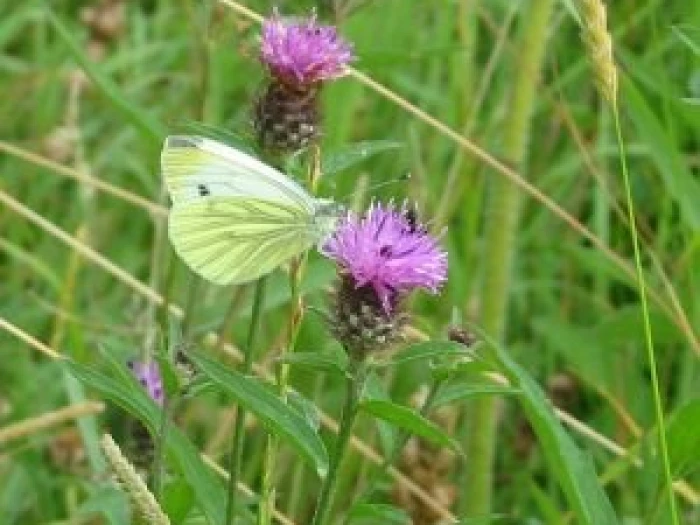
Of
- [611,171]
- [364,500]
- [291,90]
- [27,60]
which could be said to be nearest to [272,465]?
[364,500]

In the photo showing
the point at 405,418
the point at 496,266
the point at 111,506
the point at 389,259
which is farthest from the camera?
the point at 496,266

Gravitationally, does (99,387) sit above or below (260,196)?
below

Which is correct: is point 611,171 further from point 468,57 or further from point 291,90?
point 291,90

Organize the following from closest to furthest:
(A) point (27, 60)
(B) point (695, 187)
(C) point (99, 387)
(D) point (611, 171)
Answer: (C) point (99, 387) < (B) point (695, 187) < (D) point (611, 171) < (A) point (27, 60)

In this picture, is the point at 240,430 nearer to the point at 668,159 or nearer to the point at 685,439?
the point at 685,439

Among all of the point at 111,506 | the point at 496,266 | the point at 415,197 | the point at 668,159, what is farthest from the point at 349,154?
the point at 415,197

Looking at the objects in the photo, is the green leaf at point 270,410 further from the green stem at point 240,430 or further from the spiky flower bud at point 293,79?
the spiky flower bud at point 293,79
